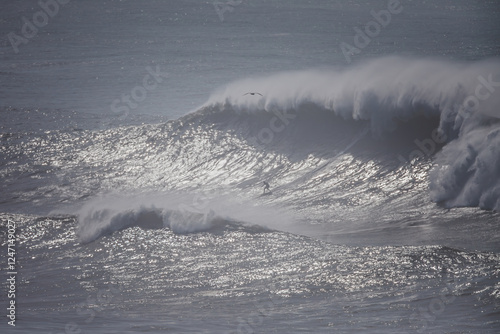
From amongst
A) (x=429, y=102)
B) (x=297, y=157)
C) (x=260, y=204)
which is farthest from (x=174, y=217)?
(x=429, y=102)

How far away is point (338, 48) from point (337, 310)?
159 ft

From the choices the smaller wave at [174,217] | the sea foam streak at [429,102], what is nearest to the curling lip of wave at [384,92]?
the sea foam streak at [429,102]

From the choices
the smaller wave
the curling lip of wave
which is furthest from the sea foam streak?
the smaller wave

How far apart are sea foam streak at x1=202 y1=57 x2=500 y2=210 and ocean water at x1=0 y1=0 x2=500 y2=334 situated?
0.05 metres

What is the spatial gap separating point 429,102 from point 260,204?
5.58 meters

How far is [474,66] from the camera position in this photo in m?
22.5

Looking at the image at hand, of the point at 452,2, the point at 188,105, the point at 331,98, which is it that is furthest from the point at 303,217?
the point at 452,2

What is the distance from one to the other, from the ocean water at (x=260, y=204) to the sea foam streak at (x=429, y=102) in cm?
5

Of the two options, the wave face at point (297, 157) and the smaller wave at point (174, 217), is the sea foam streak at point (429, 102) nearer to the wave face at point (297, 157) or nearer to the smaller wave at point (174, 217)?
the wave face at point (297, 157)

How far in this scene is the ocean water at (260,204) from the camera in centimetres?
1134

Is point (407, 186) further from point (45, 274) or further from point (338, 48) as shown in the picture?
point (338, 48)

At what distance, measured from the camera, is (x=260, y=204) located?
1848cm

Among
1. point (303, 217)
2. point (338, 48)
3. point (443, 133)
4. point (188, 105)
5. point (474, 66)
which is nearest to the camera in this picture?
point (303, 217)

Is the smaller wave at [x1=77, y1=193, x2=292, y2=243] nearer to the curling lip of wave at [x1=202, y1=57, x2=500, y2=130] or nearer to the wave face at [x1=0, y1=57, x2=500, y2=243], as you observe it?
the wave face at [x1=0, y1=57, x2=500, y2=243]
